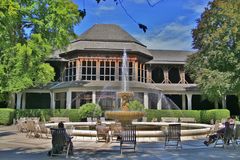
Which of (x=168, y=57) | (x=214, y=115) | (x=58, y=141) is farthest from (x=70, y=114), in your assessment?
(x=58, y=141)

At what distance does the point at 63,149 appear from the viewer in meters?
11.4

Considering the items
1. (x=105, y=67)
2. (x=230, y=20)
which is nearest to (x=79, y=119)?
(x=105, y=67)

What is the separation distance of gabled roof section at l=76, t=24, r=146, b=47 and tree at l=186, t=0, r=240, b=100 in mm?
10252

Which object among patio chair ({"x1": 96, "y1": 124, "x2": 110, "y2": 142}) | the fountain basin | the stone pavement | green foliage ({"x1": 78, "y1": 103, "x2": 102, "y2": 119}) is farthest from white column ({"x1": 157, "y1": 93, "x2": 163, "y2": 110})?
the stone pavement

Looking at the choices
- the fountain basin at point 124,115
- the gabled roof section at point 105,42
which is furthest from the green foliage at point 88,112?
the fountain basin at point 124,115

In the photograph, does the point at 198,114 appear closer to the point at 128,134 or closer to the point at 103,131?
the point at 103,131

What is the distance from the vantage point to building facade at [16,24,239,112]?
3547cm

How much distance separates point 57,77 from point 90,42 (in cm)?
767

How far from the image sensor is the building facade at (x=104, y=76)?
35469 millimetres

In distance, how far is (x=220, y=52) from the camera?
29547 mm

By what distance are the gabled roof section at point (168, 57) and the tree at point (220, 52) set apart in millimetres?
8890

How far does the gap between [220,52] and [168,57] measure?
14712 mm

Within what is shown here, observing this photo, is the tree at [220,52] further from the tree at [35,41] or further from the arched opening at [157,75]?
the tree at [35,41]

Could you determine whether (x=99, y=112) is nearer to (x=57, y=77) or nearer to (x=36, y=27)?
(x=36, y=27)
